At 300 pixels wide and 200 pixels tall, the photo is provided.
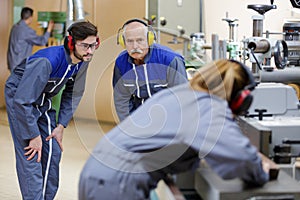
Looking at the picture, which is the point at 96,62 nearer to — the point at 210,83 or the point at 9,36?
the point at 9,36

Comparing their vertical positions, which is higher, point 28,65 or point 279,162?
point 28,65

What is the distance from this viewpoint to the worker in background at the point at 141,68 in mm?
2896

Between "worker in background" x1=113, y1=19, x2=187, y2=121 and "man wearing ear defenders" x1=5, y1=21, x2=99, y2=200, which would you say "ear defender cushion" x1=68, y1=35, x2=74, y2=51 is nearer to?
"man wearing ear defenders" x1=5, y1=21, x2=99, y2=200

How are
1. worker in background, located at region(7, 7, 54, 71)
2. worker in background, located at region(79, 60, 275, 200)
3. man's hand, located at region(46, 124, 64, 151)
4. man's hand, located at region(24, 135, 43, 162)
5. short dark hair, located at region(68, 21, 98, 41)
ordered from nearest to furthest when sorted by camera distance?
worker in background, located at region(79, 60, 275, 200), short dark hair, located at region(68, 21, 98, 41), man's hand, located at region(24, 135, 43, 162), man's hand, located at region(46, 124, 64, 151), worker in background, located at region(7, 7, 54, 71)

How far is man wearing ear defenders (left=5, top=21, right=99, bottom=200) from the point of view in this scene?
280 centimetres

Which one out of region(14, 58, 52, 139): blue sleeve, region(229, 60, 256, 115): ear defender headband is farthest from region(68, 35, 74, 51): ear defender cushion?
region(229, 60, 256, 115): ear defender headband

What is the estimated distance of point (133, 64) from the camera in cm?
300

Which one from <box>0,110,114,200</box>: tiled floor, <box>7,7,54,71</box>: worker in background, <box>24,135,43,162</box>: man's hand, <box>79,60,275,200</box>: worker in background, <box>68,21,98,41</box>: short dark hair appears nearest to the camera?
<box>79,60,275,200</box>: worker in background

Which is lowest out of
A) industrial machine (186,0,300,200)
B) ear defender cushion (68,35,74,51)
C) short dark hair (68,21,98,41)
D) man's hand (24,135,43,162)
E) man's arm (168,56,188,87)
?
man's hand (24,135,43,162)

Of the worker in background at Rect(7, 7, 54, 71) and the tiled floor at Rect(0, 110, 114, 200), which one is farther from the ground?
the worker in background at Rect(7, 7, 54, 71)

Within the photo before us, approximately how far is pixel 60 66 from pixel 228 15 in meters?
2.88

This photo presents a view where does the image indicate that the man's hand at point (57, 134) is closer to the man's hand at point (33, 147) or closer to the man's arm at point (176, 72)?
the man's hand at point (33, 147)

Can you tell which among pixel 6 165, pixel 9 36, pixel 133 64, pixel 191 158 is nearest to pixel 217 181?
pixel 191 158

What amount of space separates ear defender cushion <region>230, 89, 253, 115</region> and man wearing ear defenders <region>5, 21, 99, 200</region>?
1.28m
